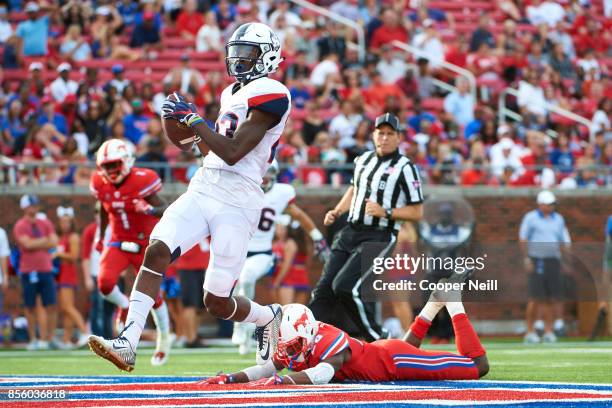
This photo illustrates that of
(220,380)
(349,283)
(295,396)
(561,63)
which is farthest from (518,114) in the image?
(295,396)

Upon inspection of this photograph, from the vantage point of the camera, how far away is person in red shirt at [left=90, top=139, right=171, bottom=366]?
1068cm

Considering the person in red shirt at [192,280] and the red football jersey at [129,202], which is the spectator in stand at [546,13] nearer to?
the person in red shirt at [192,280]

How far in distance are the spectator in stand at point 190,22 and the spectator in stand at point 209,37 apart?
30 cm

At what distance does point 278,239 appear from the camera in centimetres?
1540

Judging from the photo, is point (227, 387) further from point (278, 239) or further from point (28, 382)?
point (278, 239)

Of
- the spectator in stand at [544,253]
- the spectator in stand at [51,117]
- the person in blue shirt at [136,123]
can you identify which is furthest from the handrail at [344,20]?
the spectator in stand at [51,117]

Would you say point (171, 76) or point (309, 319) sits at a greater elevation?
point (171, 76)

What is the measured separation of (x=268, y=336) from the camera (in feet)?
Result: 24.9

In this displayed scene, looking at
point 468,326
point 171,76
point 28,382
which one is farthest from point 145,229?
point 171,76

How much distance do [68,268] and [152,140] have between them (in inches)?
72.5

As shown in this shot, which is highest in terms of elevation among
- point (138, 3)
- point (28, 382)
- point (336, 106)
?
point (138, 3)

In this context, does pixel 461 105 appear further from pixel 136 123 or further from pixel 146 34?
pixel 136 123

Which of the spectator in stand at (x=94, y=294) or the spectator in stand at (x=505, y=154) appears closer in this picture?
the spectator in stand at (x=94, y=294)

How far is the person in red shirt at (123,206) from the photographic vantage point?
1068 centimetres
